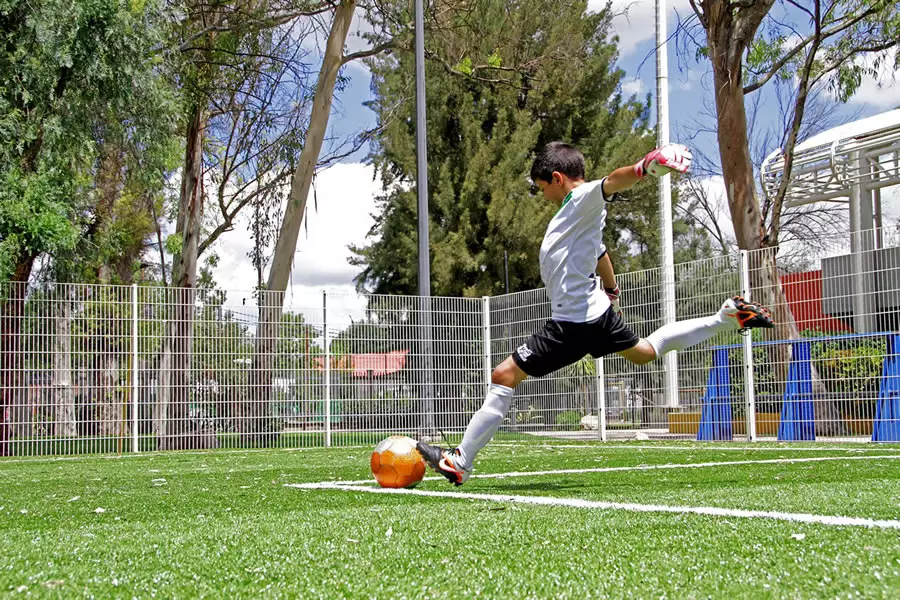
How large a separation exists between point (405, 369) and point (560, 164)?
9.61m

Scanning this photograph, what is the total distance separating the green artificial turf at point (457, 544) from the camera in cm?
236

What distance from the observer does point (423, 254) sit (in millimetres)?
15203

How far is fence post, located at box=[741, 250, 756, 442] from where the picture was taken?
11359mm

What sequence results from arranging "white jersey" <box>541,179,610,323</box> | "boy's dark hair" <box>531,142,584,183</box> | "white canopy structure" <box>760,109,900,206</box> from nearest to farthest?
Result: "white jersey" <box>541,179,610,323</box>
"boy's dark hair" <box>531,142,584,183</box>
"white canopy structure" <box>760,109,900,206</box>

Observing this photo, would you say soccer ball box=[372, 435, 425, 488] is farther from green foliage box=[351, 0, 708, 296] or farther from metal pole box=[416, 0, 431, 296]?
green foliage box=[351, 0, 708, 296]

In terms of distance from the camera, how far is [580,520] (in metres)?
3.51

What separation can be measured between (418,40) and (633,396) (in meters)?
7.00

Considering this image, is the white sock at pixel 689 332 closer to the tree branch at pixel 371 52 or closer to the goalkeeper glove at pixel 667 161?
the goalkeeper glove at pixel 667 161

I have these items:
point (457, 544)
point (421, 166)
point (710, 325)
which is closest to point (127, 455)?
point (421, 166)

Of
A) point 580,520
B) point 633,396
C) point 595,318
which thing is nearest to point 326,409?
point 633,396

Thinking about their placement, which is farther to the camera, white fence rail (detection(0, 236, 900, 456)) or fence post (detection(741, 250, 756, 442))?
fence post (detection(741, 250, 756, 442))

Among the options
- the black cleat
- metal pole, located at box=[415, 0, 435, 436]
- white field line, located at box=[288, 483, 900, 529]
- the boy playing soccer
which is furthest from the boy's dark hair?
metal pole, located at box=[415, 0, 435, 436]

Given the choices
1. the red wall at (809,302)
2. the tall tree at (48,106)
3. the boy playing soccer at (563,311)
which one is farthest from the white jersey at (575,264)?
the tall tree at (48,106)

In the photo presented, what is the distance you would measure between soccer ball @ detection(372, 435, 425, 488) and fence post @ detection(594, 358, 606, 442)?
844 centimetres
